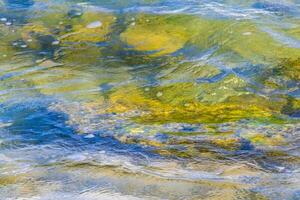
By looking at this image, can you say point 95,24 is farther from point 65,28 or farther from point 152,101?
point 152,101

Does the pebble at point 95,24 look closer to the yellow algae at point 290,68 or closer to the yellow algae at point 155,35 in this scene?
the yellow algae at point 155,35

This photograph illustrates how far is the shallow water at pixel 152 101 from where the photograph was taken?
13.8 feet

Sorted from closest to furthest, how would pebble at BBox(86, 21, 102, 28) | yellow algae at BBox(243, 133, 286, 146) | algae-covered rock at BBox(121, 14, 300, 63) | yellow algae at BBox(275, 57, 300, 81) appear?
yellow algae at BBox(243, 133, 286, 146)
yellow algae at BBox(275, 57, 300, 81)
algae-covered rock at BBox(121, 14, 300, 63)
pebble at BBox(86, 21, 102, 28)

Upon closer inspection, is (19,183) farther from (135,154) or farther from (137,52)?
(137,52)

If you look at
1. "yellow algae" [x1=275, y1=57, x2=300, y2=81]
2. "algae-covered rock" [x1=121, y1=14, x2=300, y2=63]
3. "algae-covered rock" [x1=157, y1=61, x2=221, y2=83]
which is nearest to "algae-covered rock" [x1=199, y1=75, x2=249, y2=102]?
"algae-covered rock" [x1=157, y1=61, x2=221, y2=83]

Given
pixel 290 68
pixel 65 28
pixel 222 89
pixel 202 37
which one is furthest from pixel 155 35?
pixel 290 68

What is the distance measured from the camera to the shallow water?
13.8 feet

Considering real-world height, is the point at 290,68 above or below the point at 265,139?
above

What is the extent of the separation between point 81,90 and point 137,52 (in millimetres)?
1463

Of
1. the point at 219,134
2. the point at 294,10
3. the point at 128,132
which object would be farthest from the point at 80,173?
the point at 294,10

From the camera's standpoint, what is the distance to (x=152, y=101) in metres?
5.88

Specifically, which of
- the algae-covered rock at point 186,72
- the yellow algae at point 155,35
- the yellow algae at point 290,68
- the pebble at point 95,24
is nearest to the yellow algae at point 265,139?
the yellow algae at point 290,68

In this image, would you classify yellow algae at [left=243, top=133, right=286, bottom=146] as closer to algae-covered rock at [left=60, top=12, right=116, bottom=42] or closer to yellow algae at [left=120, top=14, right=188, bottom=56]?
yellow algae at [left=120, top=14, right=188, bottom=56]

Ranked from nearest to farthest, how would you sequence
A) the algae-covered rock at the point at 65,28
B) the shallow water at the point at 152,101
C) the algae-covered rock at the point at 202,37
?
the shallow water at the point at 152,101
the algae-covered rock at the point at 202,37
the algae-covered rock at the point at 65,28
